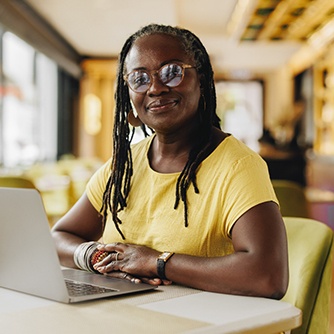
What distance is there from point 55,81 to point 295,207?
29.2 feet

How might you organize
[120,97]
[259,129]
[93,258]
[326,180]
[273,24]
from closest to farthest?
[93,258] < [120,97] < [273,24] < [326,180] < [259,129]

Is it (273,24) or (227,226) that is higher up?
(273,24)

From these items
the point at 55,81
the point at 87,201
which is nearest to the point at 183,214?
the point at 87,201

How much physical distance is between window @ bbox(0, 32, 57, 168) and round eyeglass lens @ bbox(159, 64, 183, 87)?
6030 mm

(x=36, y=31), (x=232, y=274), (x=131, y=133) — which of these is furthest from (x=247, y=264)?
(x=36, y=31)

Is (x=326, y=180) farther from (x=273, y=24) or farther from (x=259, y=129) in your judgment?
(x=259, y=129)

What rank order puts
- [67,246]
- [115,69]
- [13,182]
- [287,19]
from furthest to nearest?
[287,19]
[115,69]
[13,182]
[67,246]

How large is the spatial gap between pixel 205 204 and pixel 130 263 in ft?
0.77

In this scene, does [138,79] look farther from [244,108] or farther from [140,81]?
[244,108]

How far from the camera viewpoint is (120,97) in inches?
74.2

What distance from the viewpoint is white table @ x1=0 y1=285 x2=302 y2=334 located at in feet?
3.71

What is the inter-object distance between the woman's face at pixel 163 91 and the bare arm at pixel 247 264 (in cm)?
35

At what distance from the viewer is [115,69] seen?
4.52 meters

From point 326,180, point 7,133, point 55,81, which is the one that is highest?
point 55,81
